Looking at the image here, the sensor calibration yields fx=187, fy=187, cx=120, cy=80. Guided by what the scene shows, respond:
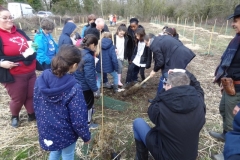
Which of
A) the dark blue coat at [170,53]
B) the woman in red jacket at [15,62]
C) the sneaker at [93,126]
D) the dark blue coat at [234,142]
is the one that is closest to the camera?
the dark blue coat at [234,142]

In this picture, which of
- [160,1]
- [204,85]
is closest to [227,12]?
[160,1]

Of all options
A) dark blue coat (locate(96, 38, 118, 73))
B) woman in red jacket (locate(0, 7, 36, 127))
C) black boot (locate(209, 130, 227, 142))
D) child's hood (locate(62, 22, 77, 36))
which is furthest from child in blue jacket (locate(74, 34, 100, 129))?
black boot (locate(209, 130, 227, 142))

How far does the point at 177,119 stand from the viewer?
5.28 ft

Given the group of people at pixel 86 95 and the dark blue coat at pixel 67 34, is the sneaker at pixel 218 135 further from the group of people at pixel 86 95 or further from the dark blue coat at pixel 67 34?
the dark blue coat at pixel 67 34

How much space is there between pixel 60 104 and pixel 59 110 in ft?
0.19

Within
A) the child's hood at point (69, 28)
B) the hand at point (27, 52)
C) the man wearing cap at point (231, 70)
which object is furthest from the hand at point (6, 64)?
the man wearing cap at point (231, 70)

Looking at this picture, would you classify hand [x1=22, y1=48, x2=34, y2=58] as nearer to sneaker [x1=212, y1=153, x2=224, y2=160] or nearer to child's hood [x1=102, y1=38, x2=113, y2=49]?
child's hood [x1=102, y1=38, x2=113, y2=49]

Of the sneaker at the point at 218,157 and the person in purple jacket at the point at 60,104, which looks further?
the sneaker at the point at 218,157

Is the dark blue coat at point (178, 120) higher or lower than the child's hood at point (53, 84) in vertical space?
lower

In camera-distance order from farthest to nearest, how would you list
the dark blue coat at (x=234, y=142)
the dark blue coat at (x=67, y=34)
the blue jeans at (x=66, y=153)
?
the dark blue coat at (x=67, y=34)
the blue jeans at (x=66, y=153)
the dark blue coat at (x=234, y=142)

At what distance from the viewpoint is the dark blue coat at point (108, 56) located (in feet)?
12.1

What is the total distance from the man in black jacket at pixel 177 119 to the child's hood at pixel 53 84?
0.82 m

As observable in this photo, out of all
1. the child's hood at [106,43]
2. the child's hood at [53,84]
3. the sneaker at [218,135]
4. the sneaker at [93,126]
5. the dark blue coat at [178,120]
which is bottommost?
the sneaker at [218,135]

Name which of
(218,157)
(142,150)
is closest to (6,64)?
(142,150)
